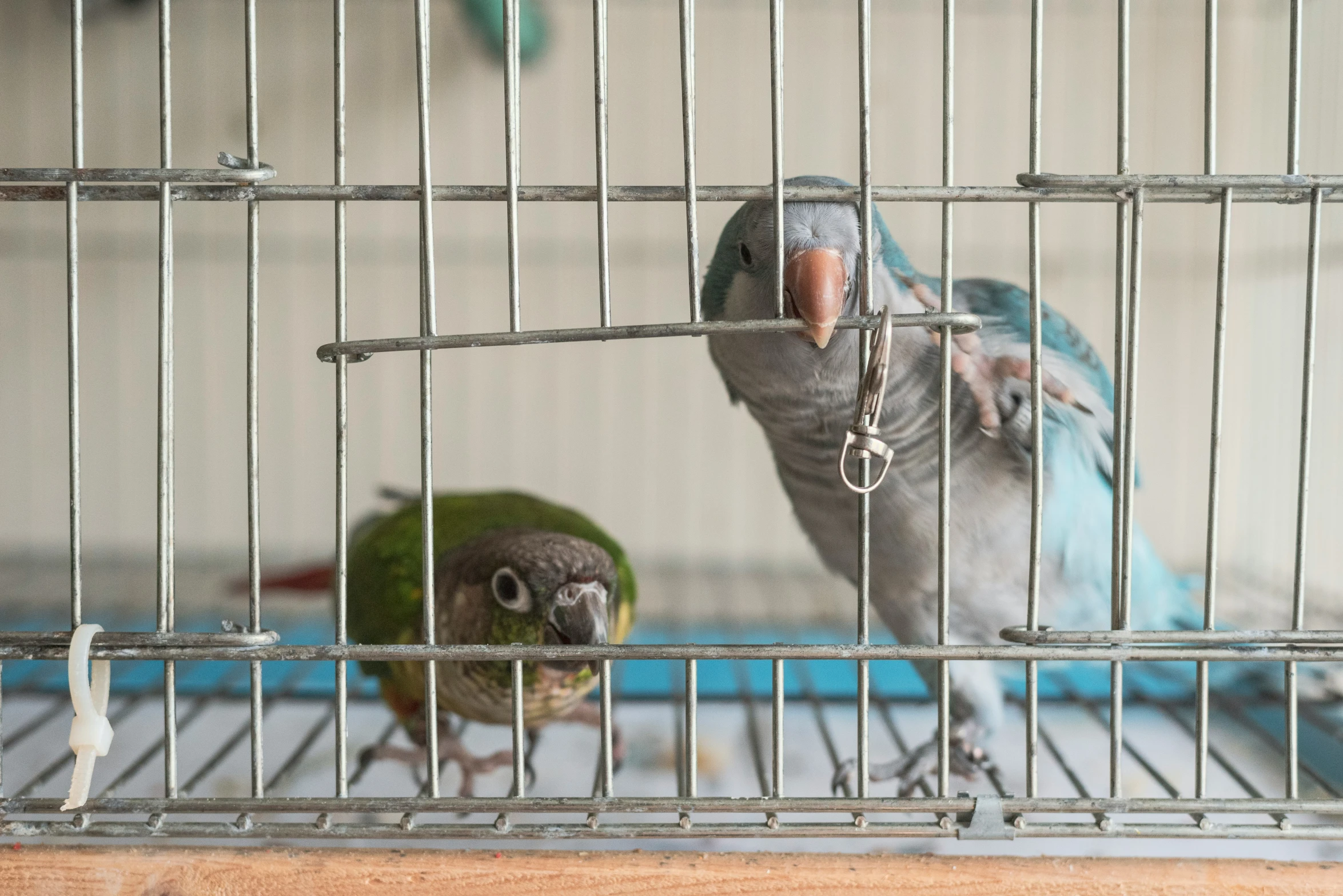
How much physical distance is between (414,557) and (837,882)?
1.56ft

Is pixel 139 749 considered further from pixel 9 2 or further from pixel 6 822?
pixel 9 2

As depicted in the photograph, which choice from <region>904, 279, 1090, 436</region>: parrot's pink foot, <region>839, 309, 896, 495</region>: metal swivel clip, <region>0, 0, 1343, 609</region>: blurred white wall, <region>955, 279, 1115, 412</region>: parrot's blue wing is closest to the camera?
<region>839, 309, 896, 495</region>: metal swivel clip

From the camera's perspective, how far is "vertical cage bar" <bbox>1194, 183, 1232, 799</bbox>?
0.42 meters

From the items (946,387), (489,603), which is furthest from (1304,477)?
(489,603)

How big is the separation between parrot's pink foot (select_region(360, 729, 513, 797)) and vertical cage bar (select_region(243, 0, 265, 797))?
337mm

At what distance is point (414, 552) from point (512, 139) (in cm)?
47

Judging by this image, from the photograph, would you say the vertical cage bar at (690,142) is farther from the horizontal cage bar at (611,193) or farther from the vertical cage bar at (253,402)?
the vertical cage bar at (253,402)

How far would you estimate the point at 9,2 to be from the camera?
1191mm

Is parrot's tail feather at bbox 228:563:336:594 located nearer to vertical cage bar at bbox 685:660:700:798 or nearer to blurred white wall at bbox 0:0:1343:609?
blurred white wall at bbox 0:0:1343:609

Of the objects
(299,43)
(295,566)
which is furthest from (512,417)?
(299,43)

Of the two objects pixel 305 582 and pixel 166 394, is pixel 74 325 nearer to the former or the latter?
pixel 166 394

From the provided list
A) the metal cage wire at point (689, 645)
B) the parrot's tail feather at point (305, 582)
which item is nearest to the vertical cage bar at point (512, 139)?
the metal cage wire at point (689, 645)

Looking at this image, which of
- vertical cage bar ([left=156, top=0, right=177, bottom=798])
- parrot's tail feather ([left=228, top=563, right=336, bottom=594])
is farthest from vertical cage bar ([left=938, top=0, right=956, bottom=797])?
parrot's tail feather ([left=228, top=563, right=336, bottom=594])

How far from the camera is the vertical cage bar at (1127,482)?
0.42m
